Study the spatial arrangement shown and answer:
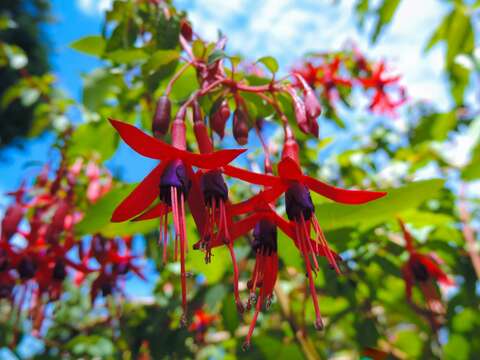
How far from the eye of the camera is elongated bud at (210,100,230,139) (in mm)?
611

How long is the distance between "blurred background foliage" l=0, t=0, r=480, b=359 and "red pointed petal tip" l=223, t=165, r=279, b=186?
0.18 meters

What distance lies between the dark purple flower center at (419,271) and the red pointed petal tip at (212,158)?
0.60 m

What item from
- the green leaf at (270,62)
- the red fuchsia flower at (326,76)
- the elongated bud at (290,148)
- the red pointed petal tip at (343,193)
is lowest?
the red pointed petal tip at (343,193)

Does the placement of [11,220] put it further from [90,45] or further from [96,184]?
[90,45]

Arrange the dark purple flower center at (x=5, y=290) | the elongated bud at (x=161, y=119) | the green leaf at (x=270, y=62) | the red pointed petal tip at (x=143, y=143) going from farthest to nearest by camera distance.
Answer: the dark purple flower center at (x=5, y=290) → the green leaf at (x=270, y=62) → the elongated bud at (x=161, y=119) → the red pointed petal tip at (x=143, y=143)

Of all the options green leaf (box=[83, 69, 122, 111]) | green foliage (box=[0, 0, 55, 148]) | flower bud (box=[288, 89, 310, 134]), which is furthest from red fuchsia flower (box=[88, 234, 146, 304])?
green foliage (box=[0, 0, 55, 148])

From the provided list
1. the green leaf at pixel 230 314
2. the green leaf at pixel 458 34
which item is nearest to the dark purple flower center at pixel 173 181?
the green leaf at pixel 230 314

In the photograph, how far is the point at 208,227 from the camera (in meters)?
0.50

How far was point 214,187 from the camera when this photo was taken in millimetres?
493

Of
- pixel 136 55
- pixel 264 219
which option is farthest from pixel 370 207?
pixel 136 55

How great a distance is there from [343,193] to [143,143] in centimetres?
24

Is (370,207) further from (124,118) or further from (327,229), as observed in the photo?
(124,118)

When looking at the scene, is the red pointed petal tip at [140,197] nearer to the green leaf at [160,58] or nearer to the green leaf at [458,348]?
the green leaf at [160,58]

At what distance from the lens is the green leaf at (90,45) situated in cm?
97
